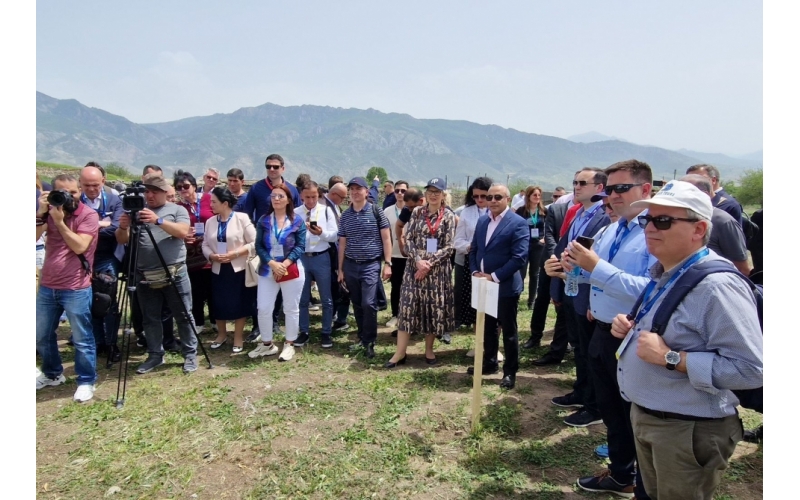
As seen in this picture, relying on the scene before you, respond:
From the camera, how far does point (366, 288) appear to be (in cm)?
575

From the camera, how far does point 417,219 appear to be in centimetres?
545

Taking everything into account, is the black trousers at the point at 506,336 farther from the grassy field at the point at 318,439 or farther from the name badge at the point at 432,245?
the name badge at the point at 432,245

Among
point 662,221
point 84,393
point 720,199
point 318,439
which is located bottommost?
point 318,439

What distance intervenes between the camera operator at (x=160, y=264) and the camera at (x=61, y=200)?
635 mm

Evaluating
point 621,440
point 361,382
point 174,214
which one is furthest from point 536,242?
point 174,214

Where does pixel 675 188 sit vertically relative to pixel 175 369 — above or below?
above

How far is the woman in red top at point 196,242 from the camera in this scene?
6.12 meters

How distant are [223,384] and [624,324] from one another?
165 inches

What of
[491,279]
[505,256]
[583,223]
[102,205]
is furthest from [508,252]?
[102,205]

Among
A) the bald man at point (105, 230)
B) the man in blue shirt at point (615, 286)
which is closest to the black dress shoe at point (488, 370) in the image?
the man in blue shirt at point (615, 286)

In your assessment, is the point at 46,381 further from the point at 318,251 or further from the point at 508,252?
the point at 508,252

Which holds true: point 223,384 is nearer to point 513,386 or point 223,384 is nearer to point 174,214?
point 174,214

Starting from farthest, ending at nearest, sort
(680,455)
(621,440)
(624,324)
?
1. (621,440)
2. (624,324)
3. (680,455)

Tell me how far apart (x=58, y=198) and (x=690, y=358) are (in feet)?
15.6
